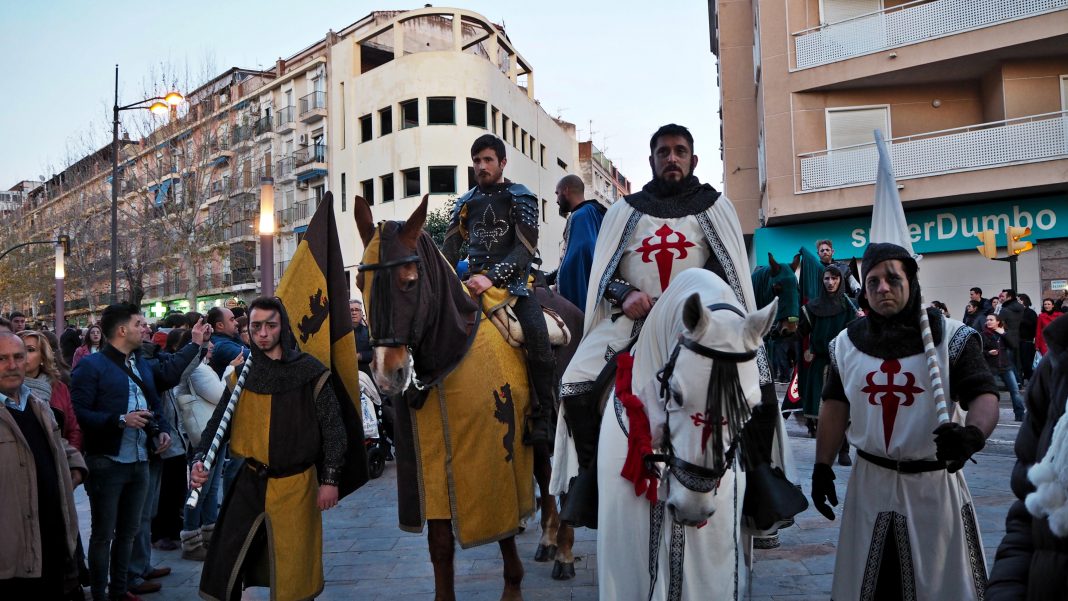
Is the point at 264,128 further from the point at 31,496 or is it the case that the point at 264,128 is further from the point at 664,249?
the point at 664,249

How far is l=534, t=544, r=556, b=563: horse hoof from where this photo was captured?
5.71 meters

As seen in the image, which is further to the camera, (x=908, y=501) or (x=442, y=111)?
(x=442, y=111)

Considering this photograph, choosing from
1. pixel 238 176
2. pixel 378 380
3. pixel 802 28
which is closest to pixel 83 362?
pixel 378 380

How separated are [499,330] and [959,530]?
2.56 m

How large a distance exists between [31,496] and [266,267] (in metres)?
1.94

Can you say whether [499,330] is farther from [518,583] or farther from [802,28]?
[802,28]

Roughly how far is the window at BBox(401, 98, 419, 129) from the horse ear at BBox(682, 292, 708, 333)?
1306 inches

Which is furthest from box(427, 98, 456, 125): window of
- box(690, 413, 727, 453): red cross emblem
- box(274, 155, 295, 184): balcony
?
box(690, 413, 727, 453): red cross emblem

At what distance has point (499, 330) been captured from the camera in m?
4.70

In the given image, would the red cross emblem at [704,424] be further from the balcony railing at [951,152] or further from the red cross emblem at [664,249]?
the balcony railing at [951,152]

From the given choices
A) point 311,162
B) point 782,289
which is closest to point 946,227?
point 782,289

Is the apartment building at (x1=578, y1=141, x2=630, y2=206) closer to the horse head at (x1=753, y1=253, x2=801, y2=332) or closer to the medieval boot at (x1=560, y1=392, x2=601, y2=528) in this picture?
the horse head at (x1=753, y1=253, x2=801, y2=332)

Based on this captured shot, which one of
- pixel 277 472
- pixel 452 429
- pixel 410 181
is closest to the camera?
pixel 277 472

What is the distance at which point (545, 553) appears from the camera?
5727 millimetres
